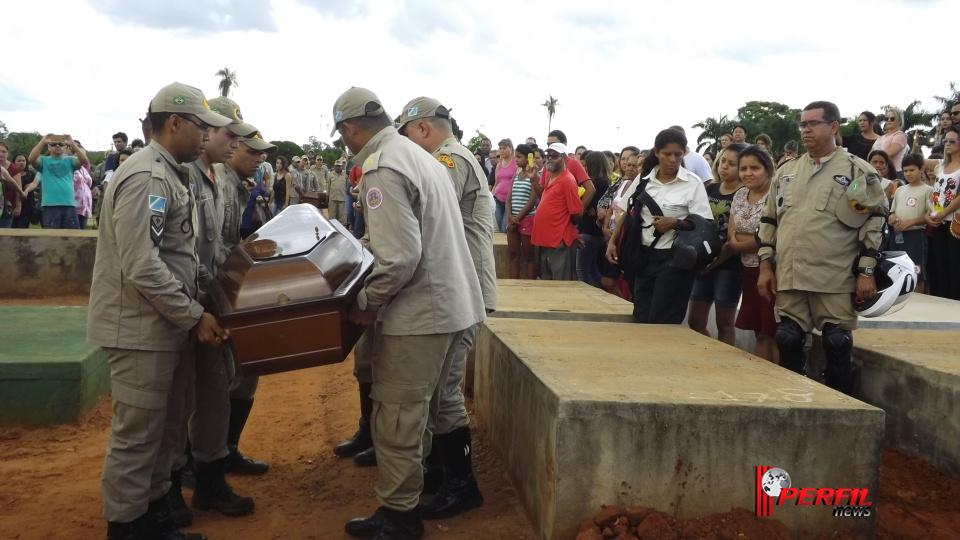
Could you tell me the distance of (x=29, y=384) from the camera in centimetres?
529

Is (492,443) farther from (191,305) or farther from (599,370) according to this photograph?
(191,305)

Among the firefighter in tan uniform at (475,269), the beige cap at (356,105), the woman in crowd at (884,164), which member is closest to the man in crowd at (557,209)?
the woman in crowd at (884,164)

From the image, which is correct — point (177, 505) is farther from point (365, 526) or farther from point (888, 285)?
point (888, 285)

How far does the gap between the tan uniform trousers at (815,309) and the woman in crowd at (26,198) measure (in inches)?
500

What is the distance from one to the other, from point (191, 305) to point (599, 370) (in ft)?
6.19

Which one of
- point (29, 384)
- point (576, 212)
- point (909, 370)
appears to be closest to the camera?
point (909, 370)

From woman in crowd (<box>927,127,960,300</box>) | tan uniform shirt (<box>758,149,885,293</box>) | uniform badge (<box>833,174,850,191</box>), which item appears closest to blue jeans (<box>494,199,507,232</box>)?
woman in crowd (<box>927,127,960,300</box>)

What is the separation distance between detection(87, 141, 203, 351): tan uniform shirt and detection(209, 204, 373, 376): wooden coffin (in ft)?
0.67

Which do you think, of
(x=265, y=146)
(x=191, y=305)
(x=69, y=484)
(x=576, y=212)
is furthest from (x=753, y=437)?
(x=576, y=212)

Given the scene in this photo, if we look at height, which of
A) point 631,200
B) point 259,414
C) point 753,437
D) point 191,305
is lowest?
point 259,414

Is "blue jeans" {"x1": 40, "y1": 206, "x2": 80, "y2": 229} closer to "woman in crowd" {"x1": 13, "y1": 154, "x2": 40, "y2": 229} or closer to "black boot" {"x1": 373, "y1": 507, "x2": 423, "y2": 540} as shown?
"woman in crowd" {"x1": 13, "y1": 154, "x2": 40, "y2": 229}

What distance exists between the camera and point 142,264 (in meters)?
3.23

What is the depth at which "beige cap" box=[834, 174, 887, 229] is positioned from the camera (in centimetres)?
453

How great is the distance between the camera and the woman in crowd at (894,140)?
9.33 meters
